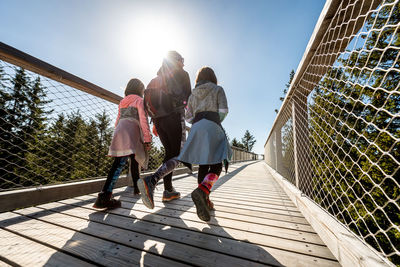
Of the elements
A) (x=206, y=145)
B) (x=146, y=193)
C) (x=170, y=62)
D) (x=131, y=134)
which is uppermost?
(x=170, y=62)

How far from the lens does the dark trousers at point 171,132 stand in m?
1.76

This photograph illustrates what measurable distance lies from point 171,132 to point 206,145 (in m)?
0.53

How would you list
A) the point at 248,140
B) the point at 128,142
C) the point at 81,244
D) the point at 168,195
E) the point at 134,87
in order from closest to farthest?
the point at 81,244 < the point at 128,142 < the point at 168,195 < the point at 134,87 < the point at 248,140

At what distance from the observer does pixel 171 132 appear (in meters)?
1.76

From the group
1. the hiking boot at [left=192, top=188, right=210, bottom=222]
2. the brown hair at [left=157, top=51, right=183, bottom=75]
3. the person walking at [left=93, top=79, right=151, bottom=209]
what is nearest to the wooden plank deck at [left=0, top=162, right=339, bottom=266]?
the hiking boot at [left=192, top=188, right=210, bottom=222]

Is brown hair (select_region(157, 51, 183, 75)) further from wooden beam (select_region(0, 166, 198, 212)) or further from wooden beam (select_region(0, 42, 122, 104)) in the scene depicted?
wooden beam (select_region(0, 166, 198, 212))

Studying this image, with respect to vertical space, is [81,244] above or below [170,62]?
below

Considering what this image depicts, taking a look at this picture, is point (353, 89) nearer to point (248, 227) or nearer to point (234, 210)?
point (248, 227)

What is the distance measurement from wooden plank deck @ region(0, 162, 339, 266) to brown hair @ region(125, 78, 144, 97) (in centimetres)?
120

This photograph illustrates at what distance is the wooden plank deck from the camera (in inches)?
33.4

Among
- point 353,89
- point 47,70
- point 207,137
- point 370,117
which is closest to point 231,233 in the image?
point 207,137

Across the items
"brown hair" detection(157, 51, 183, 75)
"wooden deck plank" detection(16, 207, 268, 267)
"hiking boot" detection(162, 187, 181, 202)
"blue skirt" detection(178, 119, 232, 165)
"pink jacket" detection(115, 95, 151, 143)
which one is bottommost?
"wooden deck plank" detection(16, 207, 268, 267)

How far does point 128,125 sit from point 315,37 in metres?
1.82

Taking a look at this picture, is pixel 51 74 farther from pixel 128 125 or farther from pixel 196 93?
pixel 196 93
